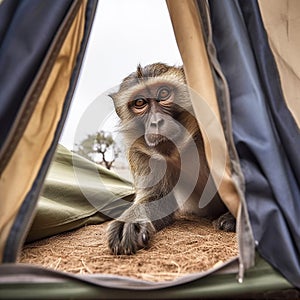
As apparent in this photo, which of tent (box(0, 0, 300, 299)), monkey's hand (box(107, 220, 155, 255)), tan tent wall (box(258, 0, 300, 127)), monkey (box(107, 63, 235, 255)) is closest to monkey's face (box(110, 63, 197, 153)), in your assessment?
monkey (box(107, 63, 235, 255))

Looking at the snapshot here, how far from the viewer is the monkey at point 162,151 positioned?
2.19 metres

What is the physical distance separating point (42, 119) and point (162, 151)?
0.88m

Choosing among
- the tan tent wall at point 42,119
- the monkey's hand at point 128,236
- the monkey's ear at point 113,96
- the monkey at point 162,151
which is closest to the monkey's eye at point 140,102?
the monkey at point 162,151

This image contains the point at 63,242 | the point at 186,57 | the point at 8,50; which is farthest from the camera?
the point at 63,242

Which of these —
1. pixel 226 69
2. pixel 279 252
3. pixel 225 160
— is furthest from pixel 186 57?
pixel 279 252

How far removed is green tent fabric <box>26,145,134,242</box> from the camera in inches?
89.9

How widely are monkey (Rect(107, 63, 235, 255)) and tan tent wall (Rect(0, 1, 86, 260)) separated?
670mm

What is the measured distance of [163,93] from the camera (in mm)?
2336

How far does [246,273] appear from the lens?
140 cm

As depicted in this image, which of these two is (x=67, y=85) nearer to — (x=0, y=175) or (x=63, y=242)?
(x=0, y=175)

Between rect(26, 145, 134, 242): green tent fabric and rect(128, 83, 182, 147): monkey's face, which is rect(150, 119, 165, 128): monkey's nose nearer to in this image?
rect(128, 83, 182, 147): monkey's face

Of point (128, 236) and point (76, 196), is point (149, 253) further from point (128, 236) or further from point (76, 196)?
point (76, 196)

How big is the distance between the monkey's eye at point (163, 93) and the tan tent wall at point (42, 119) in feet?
A: 2.66

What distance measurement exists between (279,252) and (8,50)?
1.07 metres
